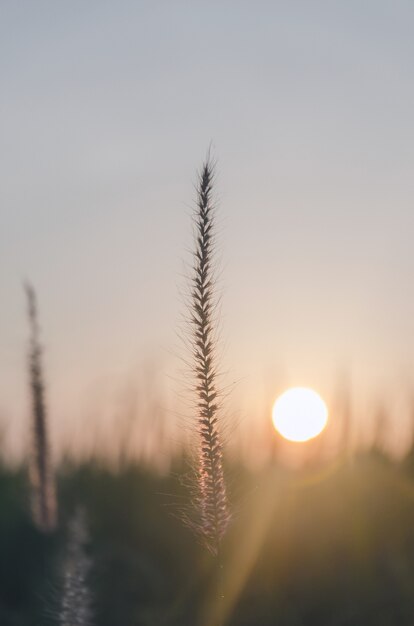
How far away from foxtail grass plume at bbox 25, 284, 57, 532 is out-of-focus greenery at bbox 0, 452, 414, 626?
1.03 ft

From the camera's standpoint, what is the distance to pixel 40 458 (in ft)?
19.6

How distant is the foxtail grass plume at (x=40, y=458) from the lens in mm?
5578

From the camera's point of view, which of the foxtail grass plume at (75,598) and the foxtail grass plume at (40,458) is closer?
the foxtail grass plume at (75,598)

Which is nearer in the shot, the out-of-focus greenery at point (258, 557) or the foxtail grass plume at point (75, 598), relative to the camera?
the foxtail grass plume at point (75, 598)

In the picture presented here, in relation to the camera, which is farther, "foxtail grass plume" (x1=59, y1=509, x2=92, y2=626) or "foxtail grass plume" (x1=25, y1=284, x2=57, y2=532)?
"foxtail grass plume" (x1=25, y1=284, x2=57, y2=532)

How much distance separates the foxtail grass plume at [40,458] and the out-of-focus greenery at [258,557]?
0.31 meters

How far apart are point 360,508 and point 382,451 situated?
2.98ft

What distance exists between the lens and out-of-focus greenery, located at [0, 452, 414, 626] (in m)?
5.26

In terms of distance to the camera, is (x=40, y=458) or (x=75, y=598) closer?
(x=75, y=598)

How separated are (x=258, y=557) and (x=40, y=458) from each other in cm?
140

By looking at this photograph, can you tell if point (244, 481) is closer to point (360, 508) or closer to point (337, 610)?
point (360, 508)

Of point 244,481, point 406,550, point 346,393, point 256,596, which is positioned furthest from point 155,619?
point 346,393

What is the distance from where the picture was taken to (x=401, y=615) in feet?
16.4

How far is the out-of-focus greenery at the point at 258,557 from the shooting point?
5.26 meters
